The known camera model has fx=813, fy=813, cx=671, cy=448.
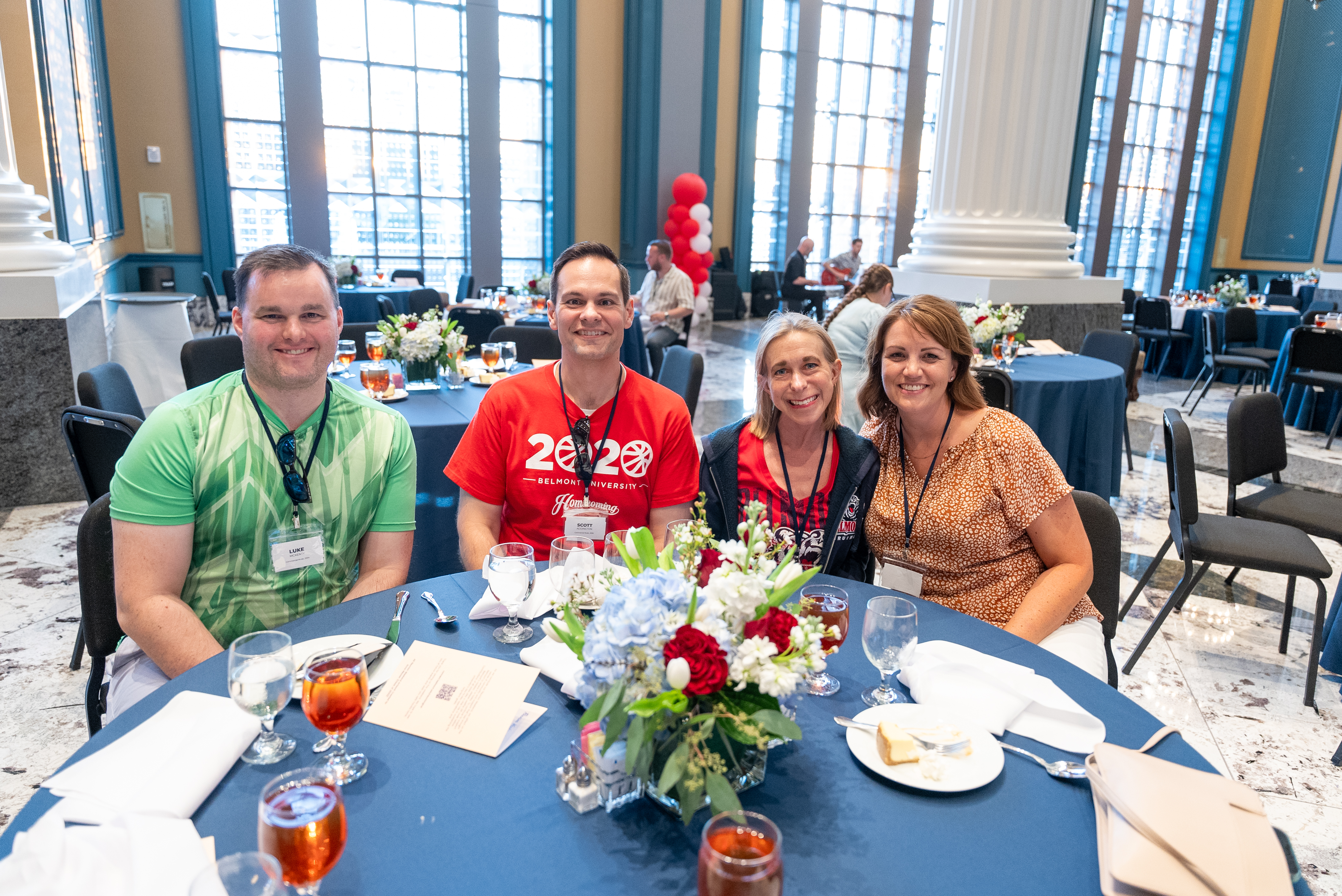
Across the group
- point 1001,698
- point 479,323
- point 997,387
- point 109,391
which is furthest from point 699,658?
point 479,323

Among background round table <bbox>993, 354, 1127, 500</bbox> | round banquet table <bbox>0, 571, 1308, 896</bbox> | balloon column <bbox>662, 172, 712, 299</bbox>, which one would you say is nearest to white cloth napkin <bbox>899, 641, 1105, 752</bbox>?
round banquet table <bbox>0, 571, 1308, 896</bbox>

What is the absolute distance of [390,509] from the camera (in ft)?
6.15

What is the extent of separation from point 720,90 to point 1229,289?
744 centimetres

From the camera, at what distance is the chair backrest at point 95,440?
2355mm

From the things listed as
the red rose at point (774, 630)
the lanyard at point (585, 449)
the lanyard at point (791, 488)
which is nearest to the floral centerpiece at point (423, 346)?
the lanyard at point (585, 449)

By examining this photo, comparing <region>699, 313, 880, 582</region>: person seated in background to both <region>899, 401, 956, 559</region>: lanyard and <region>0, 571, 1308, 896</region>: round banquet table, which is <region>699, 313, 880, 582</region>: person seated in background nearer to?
<region>899, 401, 956, 559</region>: lanyard

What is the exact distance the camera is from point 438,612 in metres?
1.54

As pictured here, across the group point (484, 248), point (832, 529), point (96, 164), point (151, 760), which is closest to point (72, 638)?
point (151, 760)

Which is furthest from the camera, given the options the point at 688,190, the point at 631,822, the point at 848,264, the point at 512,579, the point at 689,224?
the point at 848,264

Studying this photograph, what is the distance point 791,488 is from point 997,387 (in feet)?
8.17

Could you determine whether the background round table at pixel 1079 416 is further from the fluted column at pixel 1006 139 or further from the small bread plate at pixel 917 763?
the small bread plate at pixel 917 763

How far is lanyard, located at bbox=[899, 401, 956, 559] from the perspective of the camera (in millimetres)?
2002

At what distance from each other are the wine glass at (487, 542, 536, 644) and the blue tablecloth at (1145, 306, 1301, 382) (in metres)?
9.64

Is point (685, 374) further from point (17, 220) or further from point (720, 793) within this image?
point (17, 220)
